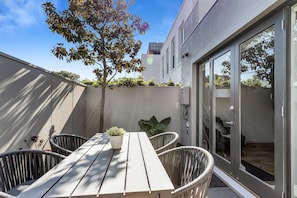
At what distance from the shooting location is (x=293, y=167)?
1.88 metres

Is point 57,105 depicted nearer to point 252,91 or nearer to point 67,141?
point 67,141

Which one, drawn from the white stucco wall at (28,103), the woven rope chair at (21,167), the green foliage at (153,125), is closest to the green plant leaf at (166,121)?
the green foliage at (153,125)

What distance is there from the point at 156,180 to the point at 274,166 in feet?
5.15

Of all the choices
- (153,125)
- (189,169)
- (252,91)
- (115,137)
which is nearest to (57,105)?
(115,137)

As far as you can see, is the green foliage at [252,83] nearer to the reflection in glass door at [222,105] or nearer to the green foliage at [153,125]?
the reflection in glass door at [222,105]

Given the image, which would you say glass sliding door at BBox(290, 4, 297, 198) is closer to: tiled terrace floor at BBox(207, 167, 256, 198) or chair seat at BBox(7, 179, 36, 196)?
tiled terrace floor at BBox(207, 167, 256, 198)

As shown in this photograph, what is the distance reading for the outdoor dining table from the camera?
1.16 meters

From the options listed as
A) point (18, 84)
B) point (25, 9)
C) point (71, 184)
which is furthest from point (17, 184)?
point (25, 9)

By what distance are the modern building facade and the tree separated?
74.7 inches

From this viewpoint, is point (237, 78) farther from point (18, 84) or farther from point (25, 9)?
point (25, 9)

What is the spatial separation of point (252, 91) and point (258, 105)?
219 millimetres

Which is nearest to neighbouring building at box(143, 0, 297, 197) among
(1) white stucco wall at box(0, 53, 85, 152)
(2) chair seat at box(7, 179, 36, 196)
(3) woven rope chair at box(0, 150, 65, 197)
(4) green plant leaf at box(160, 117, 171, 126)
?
(4) green plant leaf at box(160, 117, 171, 126)

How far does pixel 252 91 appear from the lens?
2621 mm

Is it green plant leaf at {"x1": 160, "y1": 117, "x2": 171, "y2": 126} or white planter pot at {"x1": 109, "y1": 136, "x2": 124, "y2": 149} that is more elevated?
A: white planter pot at {"x1": 109, "y1": 136, "x2": 124, "y2": 149}
